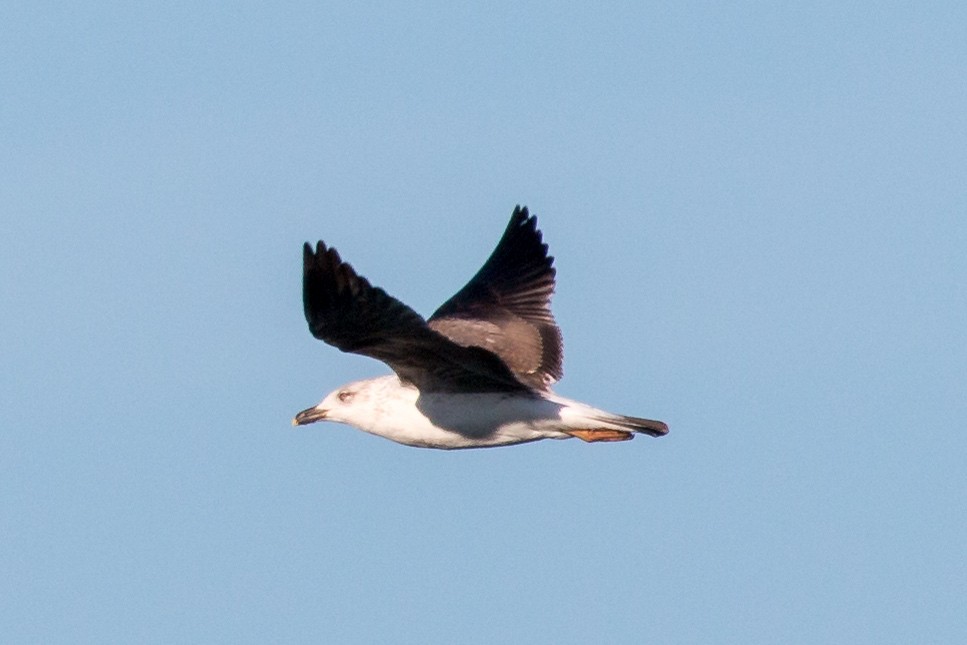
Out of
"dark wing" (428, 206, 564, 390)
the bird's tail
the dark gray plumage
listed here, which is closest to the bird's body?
the bird's tail

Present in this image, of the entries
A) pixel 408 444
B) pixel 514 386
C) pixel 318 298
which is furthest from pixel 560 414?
pixel 318 298

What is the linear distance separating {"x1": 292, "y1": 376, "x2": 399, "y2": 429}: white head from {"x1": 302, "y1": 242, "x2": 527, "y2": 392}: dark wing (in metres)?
0.47

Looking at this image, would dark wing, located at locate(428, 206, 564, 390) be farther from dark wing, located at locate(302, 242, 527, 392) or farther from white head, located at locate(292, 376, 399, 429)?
dark wing, located at locate(302, 242, 527, 392)

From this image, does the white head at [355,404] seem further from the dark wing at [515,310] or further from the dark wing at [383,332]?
the dark wing at [515,310]

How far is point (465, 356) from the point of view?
14.4 meters

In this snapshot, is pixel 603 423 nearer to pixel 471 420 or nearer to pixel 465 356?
pixel 471 420

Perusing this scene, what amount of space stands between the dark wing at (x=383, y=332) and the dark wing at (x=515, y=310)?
0.92 meters

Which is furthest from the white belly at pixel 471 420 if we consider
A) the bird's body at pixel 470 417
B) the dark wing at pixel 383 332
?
the dark wing at pixel 383 332

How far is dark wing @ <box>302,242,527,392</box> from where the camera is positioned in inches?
518

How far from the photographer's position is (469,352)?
14.3 meters

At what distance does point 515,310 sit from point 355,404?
79.1 inches

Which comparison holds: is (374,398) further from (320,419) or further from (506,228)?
(506,228)

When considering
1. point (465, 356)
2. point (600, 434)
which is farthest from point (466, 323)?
point (465, 356)

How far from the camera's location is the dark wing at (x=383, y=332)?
43.2 feet
